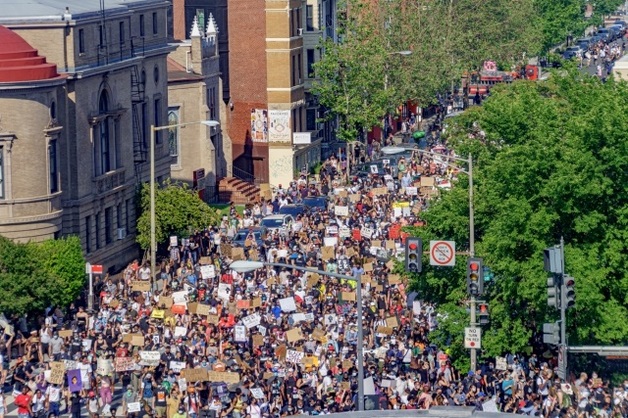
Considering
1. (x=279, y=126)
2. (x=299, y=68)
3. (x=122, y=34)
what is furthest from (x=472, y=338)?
(x=299, y=68)

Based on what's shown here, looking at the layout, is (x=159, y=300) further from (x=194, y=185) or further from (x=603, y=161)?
(x=194, y=185)

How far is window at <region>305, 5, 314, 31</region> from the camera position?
107 metres

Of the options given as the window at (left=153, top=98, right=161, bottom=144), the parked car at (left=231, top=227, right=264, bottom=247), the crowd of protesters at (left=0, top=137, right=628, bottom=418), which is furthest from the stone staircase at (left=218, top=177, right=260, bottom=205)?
the crowd of protesters at (left=0, top=137, right=628, bottom=418)

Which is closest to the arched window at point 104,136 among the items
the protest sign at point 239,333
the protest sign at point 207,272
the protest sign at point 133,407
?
the protest sign at point 207,272

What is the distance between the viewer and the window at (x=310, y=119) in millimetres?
105250

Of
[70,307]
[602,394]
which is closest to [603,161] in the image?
[602,394]

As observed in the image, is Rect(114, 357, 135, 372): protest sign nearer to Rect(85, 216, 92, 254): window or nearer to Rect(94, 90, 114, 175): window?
Rect(85, 216, 92, 254): window

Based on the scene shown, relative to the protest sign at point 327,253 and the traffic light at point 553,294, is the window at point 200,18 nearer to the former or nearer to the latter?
the protest sign at point 327,253

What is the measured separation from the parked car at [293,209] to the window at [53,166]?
13895 mm

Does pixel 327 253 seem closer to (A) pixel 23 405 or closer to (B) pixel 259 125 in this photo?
(A) pixel 23 405

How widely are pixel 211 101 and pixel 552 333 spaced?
163 ft

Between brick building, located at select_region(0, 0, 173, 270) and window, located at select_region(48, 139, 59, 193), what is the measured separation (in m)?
0.03

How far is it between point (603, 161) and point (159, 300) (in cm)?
1414

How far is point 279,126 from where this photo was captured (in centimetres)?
10062
